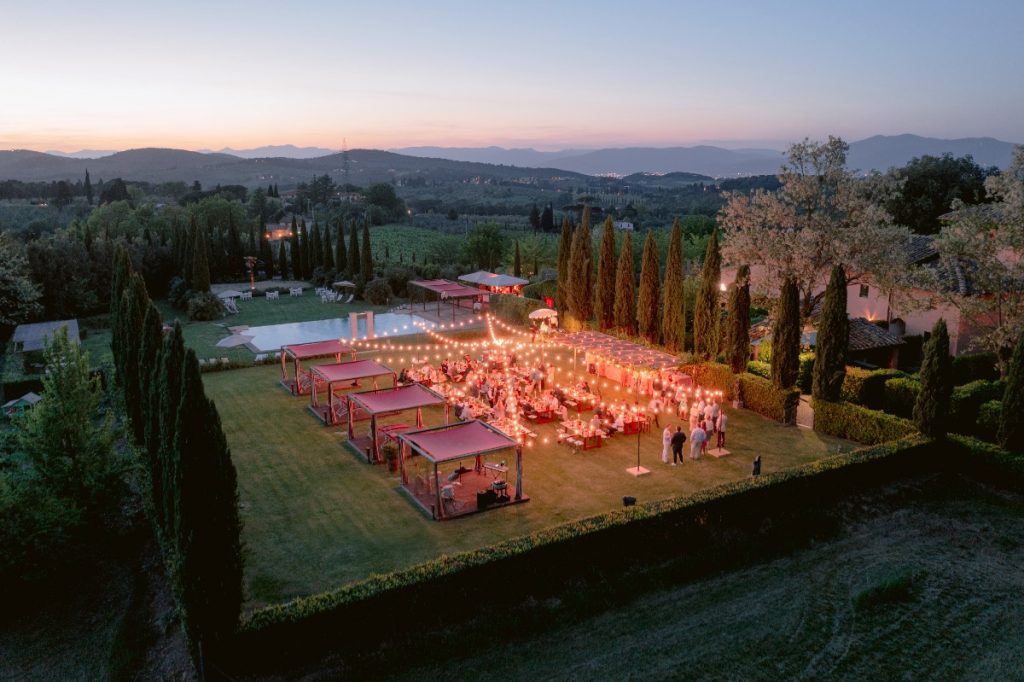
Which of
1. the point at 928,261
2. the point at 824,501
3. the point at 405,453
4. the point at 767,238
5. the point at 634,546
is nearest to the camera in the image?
the point at 634,546

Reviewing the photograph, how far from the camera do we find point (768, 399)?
69.2 feet

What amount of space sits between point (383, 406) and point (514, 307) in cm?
1931

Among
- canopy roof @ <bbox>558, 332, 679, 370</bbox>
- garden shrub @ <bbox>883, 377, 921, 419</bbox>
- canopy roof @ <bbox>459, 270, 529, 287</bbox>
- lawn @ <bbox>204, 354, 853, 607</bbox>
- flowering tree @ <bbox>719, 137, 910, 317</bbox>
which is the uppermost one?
flowering tree @ <bbox>719, 137, 910, 317</bbox>

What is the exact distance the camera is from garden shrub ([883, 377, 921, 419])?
20062 mm

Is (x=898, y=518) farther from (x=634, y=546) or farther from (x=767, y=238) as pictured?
(x=767, y=238)

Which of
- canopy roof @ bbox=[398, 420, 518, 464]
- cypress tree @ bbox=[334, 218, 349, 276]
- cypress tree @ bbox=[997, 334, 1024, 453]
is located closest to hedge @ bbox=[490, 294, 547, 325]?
cypress tree @ bbox=[334, 218, 349, 276]

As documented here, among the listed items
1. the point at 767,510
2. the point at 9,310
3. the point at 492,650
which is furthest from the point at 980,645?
the point at 9,310

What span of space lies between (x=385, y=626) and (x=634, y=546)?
471 cm

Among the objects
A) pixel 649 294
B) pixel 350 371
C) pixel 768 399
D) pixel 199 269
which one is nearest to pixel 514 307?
pixel 649 294

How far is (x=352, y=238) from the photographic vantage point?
1884 inches

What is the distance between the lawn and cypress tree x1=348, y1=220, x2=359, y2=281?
89.6 feet

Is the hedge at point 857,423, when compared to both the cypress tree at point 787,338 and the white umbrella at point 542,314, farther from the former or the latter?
the white umbrella at point 542,314

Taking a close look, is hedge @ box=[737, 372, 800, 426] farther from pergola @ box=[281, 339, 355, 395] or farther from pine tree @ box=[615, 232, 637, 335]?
pergola @ box=[281, 339, 355, 395]

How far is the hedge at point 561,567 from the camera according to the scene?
32.5ft
